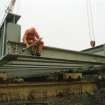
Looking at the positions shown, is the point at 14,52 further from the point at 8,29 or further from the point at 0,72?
the point at 0,72

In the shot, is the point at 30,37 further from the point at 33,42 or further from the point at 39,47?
the point at 39,47

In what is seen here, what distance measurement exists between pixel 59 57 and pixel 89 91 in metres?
2.61

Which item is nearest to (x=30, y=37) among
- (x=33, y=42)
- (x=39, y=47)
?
(x=33, y=42)

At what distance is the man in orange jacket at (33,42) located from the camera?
38.7 feet

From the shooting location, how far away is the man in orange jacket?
11.8 m

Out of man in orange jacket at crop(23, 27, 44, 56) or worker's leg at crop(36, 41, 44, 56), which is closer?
man in orange jacket at crop(23, 27, 44, 56)

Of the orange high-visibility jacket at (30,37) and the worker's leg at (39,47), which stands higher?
the orange high-visibility jacket at (30,37)

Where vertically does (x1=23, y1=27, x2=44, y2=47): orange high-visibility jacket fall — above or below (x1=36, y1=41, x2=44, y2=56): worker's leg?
above

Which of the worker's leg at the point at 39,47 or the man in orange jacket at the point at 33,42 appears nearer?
the man in orange jacket at the point at 33,42

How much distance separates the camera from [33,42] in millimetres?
11922

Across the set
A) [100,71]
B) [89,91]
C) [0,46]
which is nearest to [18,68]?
[0,46]

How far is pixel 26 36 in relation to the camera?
11.9m

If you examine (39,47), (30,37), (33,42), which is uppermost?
(30,37)

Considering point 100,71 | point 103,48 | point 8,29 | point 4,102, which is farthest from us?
point 103,48
